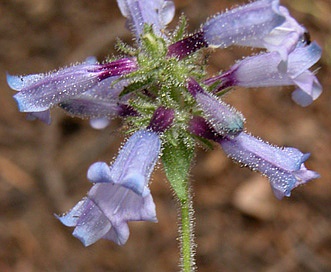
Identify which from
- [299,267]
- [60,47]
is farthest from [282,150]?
[60,47]

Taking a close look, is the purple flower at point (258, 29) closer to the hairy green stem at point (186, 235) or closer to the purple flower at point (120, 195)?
the purple flower at point (120, 195)

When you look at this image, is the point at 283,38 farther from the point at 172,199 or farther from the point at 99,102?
the point at 172,199

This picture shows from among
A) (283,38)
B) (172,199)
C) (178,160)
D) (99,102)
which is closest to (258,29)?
(283,38)

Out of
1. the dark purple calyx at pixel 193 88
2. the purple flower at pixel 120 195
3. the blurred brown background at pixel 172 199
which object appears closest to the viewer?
the purple flower at pixel 120 195

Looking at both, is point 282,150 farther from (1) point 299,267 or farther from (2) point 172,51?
(1) point 299,267

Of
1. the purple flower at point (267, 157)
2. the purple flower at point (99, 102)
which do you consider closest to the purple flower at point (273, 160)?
the purple flower at point (267, 157)
